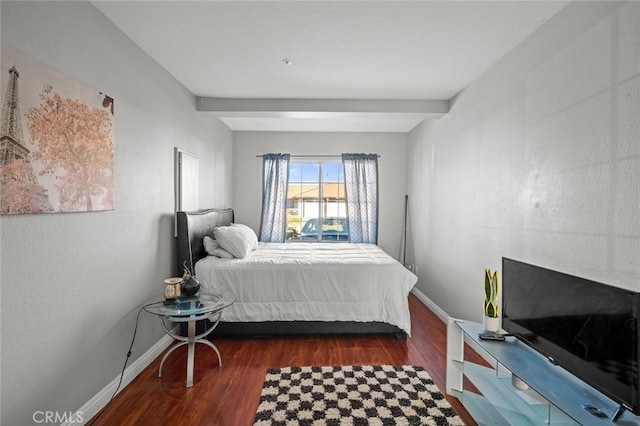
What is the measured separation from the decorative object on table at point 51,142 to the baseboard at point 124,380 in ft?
3.96

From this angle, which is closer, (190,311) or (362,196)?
(190,311)

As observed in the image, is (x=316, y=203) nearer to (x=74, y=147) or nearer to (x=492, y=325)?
(x=492, y=325)

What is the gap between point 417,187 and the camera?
4.78 meters

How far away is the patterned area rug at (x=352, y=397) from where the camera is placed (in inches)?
76.5

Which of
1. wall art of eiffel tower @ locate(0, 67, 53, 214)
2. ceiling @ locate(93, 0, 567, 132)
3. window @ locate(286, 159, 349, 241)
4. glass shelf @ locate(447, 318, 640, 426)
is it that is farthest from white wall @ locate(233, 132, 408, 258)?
wall art of eiffel tower @ locate(0, 67, 53, 214)

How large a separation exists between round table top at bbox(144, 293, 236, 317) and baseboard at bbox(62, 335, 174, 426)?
520mm

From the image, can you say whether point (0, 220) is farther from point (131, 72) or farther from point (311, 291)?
point (311, 291)

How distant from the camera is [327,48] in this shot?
2.43 metres

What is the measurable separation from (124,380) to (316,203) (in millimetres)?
3759

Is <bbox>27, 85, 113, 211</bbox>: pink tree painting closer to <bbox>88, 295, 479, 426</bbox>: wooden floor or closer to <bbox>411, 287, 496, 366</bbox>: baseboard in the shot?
<bbox>88, 295, 479, 426</bbox>: wooden floor

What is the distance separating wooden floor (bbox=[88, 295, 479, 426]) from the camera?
200cm

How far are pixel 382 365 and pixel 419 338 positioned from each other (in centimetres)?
72

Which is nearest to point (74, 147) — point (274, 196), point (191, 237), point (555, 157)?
point (191, 237)

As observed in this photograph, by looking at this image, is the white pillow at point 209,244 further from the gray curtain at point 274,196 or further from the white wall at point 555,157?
the white wall at point 555,157
